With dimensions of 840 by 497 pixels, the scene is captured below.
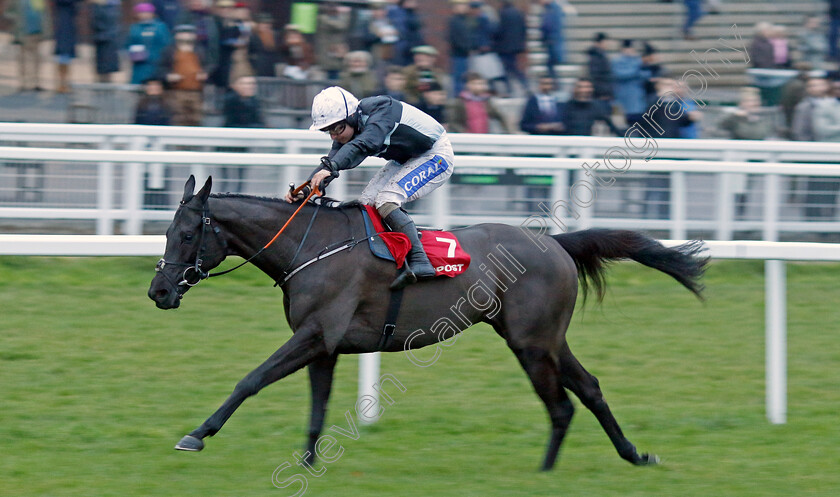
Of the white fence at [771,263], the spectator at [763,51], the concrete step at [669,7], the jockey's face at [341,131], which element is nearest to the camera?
the jockey's face at [341,131]

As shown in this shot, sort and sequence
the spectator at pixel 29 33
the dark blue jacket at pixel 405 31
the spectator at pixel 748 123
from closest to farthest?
the spectator at pixel 748 123 → the dark blue jacket at pixel 405 31 → the spectator at pixel 29 33

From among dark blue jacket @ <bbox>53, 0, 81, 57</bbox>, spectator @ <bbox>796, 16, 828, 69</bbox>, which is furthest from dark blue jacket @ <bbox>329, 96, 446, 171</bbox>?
spectator @ <bbox>796, 16, 828, 69</bbox>

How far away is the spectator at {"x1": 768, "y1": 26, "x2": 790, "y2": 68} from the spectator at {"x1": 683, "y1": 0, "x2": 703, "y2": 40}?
2.93m

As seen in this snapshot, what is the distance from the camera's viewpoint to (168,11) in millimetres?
9734

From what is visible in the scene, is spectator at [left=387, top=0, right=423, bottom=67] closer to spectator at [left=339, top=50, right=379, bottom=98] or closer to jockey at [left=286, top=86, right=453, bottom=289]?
spectator at [left=339, top=50, right=379, bottom=98]

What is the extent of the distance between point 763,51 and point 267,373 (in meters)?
7.32

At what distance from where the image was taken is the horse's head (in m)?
4.38

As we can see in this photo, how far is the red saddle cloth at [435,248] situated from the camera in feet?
15.2

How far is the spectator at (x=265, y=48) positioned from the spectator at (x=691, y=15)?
18.5 ft

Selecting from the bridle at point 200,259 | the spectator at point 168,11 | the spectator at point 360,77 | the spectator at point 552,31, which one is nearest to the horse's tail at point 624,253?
the bridle at point 200,259

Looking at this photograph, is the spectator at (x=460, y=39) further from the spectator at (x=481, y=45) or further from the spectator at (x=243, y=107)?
the spectator at (x=243, y=107)

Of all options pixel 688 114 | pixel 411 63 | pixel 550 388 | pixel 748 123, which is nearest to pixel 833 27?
pixel 748 123

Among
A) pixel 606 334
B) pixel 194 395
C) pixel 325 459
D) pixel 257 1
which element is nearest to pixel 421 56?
pixel 257 1

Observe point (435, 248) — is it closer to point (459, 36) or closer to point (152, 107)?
point (152, 107)
